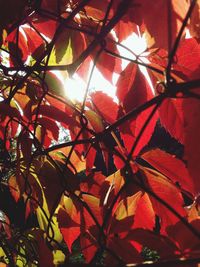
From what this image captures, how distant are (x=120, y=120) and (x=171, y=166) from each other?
15cm

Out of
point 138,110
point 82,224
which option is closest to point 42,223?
point 82,224

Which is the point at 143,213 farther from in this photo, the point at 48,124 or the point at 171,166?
the point at 48,124

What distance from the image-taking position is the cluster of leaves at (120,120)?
41 centimetres

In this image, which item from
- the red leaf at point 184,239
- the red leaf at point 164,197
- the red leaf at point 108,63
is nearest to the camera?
the red leaf at point 184,239

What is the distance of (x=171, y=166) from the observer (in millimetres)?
558

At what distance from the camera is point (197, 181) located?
0.39 meters

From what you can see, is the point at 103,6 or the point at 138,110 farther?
the point at 103,6

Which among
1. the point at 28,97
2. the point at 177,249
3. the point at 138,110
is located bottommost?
the point at 177,249

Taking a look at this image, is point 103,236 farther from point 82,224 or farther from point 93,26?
point 93,26

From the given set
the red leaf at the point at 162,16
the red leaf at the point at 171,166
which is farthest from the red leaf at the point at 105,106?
the red leaf at the point at 162,16

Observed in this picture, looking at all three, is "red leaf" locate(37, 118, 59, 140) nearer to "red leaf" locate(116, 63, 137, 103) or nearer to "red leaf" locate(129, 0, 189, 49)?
"red leaf" locate(116, 63, 137, 103)

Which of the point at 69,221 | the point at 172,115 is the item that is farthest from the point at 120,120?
the point at 69,221

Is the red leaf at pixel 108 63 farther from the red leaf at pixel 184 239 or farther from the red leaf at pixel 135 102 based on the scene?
the red leaf at pixel 184 239

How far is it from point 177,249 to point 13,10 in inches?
14.0
